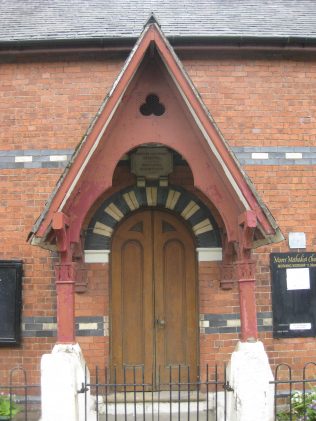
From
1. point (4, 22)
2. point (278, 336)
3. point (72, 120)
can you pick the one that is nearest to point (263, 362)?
point (278, 336)

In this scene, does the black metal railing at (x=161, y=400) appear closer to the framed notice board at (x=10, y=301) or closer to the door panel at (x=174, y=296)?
the door panel at (x=174, y=296)

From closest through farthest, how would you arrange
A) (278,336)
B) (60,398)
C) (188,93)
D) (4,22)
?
(60,398) → (188,93) → (278,336) → (4,22)

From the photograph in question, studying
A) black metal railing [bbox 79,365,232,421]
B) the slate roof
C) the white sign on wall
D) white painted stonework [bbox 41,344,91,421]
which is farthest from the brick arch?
the slate roof

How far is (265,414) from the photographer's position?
502cm

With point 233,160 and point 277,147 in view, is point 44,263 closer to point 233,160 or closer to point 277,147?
point 233,160

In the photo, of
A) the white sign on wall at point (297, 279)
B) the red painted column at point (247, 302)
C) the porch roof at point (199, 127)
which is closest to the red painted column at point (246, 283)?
the red painted column at point (247, 302)

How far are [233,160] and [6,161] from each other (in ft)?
11.6

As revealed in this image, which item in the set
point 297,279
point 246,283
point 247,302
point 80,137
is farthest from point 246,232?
point 80,137

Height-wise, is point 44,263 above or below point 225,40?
below

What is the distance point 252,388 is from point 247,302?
88 centimetres

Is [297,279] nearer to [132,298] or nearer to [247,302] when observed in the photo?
[247,302]

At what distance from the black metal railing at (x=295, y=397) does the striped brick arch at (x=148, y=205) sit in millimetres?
2004

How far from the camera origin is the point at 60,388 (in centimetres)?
499

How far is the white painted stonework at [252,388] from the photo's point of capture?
16.4ft
